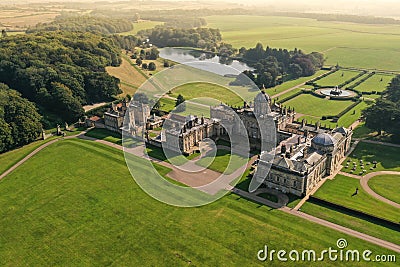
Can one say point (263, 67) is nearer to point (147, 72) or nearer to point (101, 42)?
point (147, 72)

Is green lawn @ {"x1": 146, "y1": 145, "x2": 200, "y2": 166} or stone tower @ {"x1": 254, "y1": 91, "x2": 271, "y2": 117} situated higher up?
stone tower @ {"x1": 254, "y1": 91, "x2": 271, "y2": 117}

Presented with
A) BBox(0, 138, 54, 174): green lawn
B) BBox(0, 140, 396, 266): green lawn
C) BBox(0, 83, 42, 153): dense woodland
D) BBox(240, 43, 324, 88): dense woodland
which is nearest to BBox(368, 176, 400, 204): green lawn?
BBox(0, 140, 396, 266): green lawn

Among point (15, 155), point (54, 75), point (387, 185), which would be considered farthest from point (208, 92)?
point (387, 185)

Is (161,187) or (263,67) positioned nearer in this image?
(161,187)

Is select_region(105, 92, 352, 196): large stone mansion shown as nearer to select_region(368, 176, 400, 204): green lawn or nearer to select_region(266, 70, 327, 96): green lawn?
select_region(368, 176, 400, 204): green lawn

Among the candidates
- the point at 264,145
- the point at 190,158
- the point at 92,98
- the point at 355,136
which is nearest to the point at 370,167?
the point at 355,136
